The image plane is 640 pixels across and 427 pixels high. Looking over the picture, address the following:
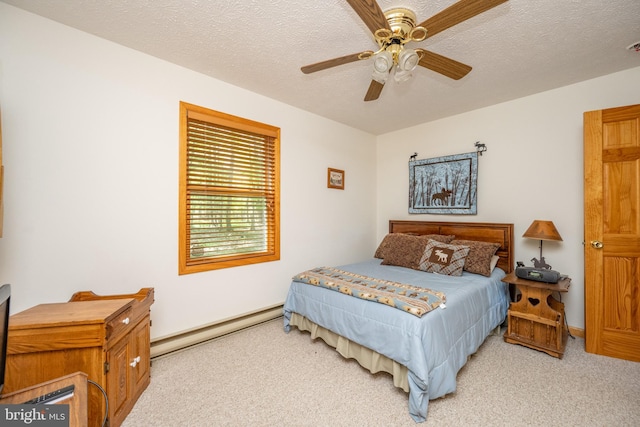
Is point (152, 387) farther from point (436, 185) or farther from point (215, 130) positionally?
point (436, 185)

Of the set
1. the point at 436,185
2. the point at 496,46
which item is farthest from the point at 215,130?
the point at 436,185

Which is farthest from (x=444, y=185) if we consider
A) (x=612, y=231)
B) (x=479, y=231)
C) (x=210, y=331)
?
(x=210, y=331)

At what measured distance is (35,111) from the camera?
1746 mm

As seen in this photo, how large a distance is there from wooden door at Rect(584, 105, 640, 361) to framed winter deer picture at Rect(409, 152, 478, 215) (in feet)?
3.53

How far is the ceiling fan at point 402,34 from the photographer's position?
1.26 meters

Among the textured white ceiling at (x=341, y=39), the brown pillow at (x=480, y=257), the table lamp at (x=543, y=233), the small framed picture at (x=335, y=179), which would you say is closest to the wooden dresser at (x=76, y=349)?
the textured white ceiling at (x=341, y=39)

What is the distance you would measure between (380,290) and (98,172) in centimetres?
240

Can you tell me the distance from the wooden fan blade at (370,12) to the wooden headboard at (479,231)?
8.68 ft

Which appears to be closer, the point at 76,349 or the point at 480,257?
the point at 76,349

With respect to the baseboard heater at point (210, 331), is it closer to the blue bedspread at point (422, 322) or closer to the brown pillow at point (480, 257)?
the blue bedspread at point (422, 322)

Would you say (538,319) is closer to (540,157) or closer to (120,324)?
(540,157)

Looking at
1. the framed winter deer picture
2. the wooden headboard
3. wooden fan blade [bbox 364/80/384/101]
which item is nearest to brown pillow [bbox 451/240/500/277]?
the wooden headboard

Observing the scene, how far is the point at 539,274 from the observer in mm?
2396

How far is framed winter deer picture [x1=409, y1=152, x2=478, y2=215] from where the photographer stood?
10.8ft
